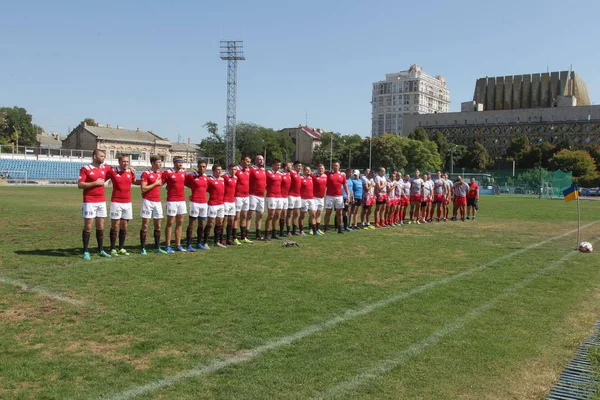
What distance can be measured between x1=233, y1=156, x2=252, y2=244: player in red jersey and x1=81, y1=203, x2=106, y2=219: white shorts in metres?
3.33

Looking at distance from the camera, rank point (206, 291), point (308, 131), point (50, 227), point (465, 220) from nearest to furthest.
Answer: point (206, 291) < point (50, 227) < point (465, 220) < point (308, 131)

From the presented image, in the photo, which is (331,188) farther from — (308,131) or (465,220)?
(308,131)

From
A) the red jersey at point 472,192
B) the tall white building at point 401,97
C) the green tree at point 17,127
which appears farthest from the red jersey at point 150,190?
the tall white building at point 401,97

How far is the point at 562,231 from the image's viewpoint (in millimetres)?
16328

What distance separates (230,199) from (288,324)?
655 cm

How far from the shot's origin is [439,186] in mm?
19812

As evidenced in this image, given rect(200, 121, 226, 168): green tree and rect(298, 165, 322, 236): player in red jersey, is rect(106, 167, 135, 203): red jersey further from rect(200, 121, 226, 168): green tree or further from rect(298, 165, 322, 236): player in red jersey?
rect(200, 121, 226, 168): green tree

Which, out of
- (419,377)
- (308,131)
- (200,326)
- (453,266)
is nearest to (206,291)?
(200,326)

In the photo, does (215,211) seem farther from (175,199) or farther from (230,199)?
(175,199)

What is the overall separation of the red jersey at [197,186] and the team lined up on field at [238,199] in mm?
22

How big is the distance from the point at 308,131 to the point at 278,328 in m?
131

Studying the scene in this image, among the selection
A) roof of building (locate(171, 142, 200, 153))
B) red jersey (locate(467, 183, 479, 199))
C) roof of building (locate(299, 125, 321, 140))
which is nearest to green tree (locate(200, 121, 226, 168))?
roof of building (locate(171, 142, 200, 153))

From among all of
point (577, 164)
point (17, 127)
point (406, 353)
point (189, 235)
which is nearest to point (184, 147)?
point (17, 127)

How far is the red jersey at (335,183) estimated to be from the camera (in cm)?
1487
